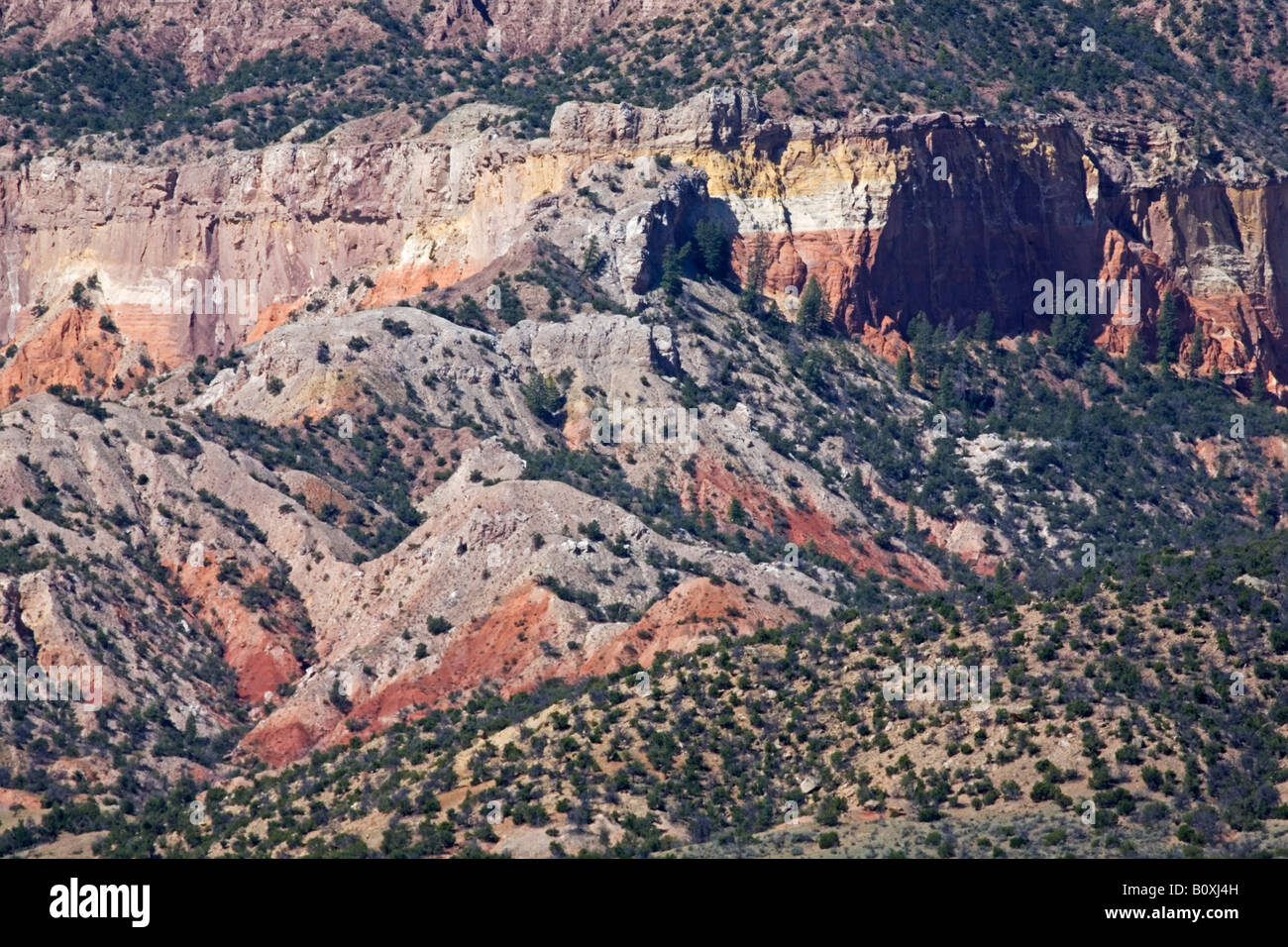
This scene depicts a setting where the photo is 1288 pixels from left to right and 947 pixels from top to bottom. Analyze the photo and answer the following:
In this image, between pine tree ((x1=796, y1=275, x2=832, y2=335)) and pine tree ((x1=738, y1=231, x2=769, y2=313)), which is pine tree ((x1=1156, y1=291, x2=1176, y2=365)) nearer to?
pine tree ((x1=796, y1=275, x2=832, y2=335))

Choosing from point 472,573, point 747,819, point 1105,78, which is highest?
point 1105,78

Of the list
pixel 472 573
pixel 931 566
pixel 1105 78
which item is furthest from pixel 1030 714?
pixel 1105 78

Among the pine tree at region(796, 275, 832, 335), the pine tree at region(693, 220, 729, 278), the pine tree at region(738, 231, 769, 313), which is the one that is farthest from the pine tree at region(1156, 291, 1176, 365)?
the pine tree at region(693, 220, 729, 278)

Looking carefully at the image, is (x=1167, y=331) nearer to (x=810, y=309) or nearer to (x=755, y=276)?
(x=810, y=309)

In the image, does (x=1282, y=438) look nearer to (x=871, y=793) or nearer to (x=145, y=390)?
(x=145, y=390)

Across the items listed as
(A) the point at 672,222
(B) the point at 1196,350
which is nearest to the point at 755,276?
(A) the point at 672,222

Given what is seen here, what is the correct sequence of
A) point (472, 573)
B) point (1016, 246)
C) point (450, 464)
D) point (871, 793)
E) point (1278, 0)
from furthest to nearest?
point (1278, 0), point (1016, 246), point (450, 464), point (472, 573), point (871, 793)

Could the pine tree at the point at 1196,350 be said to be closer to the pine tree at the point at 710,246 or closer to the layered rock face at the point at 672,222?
the layered rock face at the point at 672,222

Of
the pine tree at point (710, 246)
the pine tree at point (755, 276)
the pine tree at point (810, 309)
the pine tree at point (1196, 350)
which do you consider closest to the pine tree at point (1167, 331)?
the pine tree at point (1196, 350)
